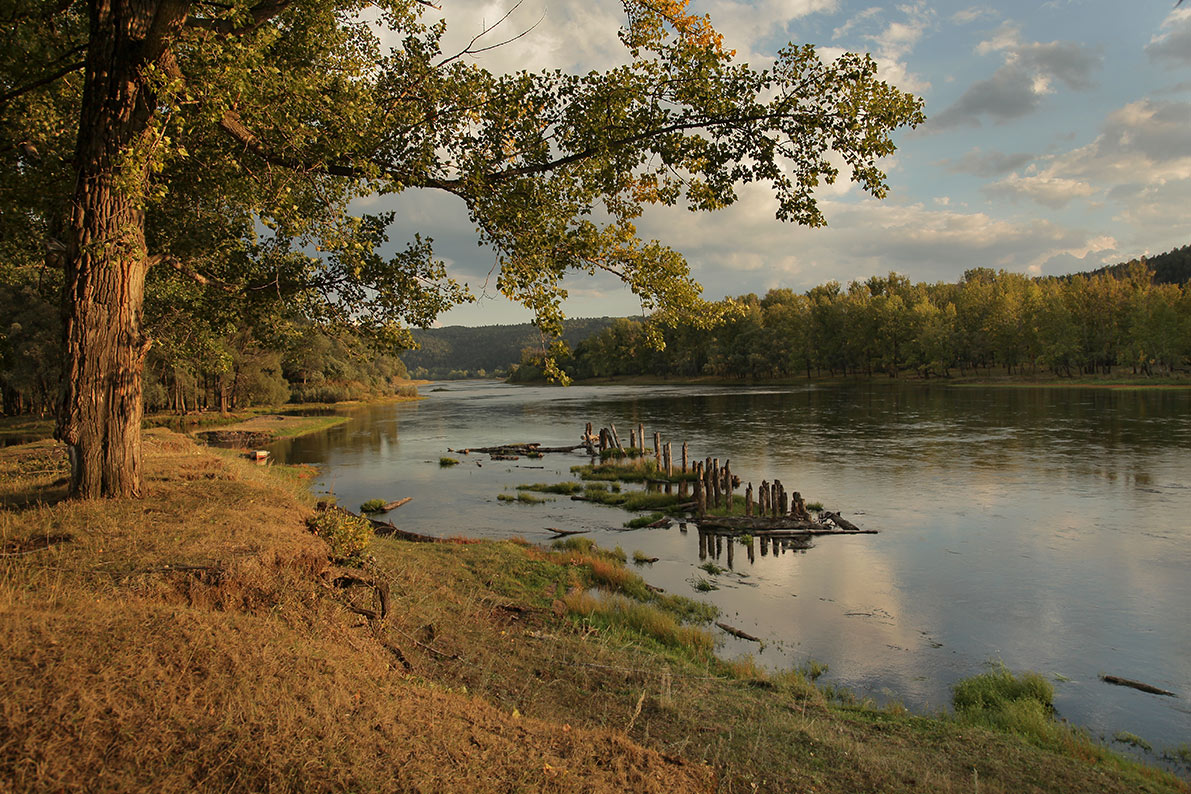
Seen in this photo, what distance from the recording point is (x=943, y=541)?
18.9 m

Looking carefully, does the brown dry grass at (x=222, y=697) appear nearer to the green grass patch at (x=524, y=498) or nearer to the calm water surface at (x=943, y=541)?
the calm water surface at (x=943, y=541)

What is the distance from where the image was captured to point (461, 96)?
371 inches

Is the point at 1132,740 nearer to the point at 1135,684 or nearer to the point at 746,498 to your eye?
the point at 1135,684

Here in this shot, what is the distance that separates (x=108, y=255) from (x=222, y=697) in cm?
580

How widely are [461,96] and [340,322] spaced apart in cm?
436

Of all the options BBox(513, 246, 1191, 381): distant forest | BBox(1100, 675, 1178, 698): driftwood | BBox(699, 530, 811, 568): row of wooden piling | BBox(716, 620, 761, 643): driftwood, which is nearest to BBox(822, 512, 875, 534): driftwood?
BBox(699, 530, 811, 568): row of wooden piling

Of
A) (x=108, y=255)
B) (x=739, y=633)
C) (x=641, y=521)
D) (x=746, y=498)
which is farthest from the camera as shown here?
(x=746, y=498)

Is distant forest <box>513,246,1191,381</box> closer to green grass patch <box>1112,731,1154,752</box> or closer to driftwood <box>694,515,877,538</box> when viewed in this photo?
driftwood <box>694,515,877,538</box>

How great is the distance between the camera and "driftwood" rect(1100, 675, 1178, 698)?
10133 mm

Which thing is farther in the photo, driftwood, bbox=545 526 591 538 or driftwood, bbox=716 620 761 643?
driftwood, bbox=545 526 591 538

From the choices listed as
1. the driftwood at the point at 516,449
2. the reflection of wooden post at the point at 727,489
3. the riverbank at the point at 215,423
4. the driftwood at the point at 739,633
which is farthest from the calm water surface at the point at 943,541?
the riverbank at the point at 215,423

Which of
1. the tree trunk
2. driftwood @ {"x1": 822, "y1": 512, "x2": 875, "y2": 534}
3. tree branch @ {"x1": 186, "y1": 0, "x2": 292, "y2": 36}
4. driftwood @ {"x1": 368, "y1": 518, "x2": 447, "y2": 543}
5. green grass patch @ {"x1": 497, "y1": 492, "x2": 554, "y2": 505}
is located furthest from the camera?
green grass patch @ {"x1": 497, "y1": 492, "x2": 554, "y2": 505}

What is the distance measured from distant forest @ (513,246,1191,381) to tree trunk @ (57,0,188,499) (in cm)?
4307

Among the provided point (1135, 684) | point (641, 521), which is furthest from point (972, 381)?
point (1135, 684)
